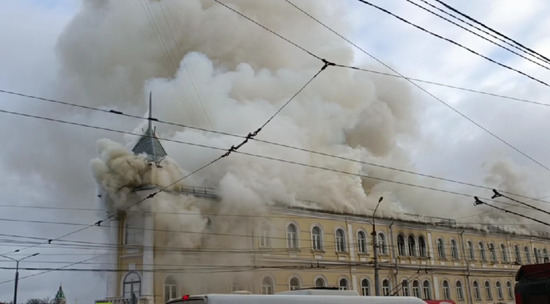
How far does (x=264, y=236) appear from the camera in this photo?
3250 centimetres

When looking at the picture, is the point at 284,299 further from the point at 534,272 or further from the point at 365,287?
the point at 365,287

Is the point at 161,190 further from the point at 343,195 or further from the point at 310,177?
the point at 343,195

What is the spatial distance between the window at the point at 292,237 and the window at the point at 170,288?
7.55 meters

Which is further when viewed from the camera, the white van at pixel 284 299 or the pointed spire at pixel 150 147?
the pointed spire at pixel 150 147

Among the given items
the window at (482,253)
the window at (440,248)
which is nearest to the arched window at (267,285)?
the window at (440,248)

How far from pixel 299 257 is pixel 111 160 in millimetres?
12766

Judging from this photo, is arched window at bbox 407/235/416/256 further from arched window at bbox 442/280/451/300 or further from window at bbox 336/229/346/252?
window at bbox 336/229/346/252

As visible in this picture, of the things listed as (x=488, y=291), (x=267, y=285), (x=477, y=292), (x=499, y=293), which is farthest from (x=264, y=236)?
(x=499, y=293)

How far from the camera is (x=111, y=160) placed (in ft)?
103

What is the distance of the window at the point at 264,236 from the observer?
3231cm

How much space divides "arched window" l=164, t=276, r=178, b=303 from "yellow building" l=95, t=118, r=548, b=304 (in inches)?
2.1

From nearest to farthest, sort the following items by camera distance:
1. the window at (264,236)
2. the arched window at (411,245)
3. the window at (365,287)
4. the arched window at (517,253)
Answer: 1. the window at (264,236)
2. the window at (365,287)
3. the arched window at (411,245)
4. the arched window at (517,253)

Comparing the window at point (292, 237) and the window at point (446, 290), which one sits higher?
the window at point (292, 237)

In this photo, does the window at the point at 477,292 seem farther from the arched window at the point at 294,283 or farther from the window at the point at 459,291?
the arched window at the point at 294,283
